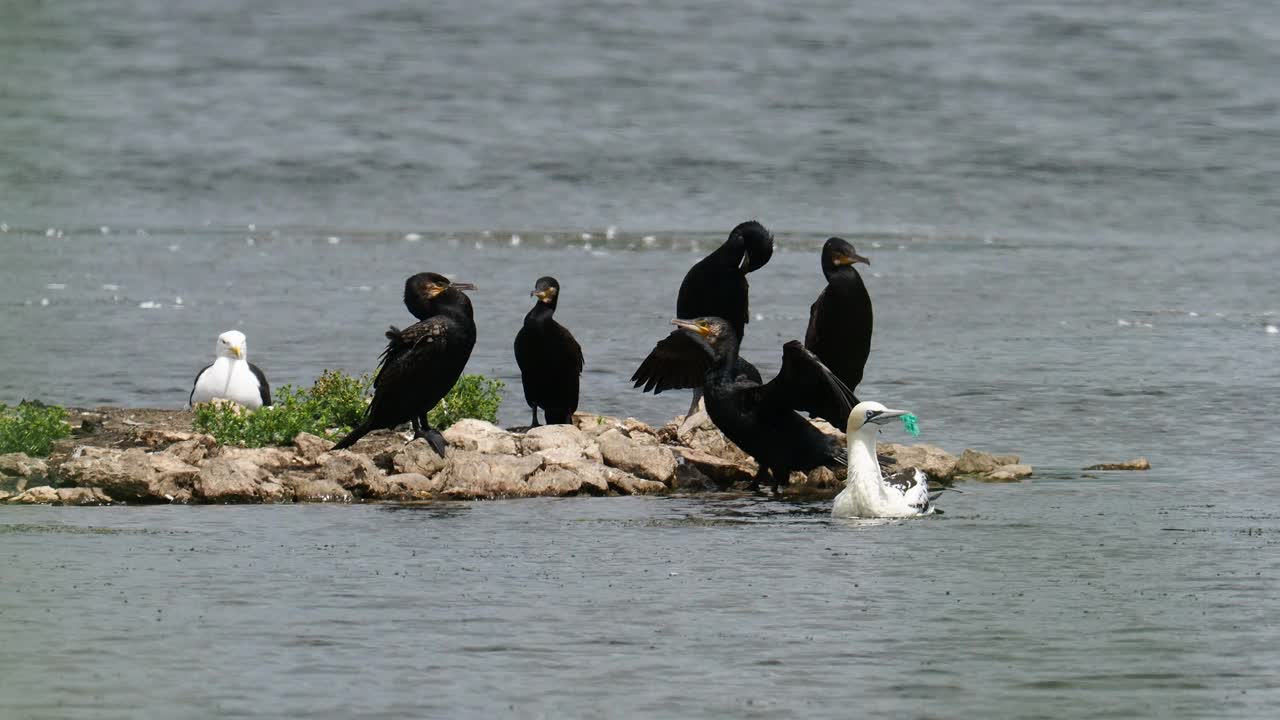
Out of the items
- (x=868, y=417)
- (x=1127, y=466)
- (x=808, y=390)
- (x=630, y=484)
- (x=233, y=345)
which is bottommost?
(x=1127, y=466)

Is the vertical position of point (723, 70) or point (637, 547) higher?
point (723, 70)

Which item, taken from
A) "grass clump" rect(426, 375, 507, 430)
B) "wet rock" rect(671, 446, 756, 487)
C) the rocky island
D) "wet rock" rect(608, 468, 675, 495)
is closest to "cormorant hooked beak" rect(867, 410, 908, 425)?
the rocky island

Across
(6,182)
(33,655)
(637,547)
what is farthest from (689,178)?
(33,655)

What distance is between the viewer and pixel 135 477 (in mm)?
11555

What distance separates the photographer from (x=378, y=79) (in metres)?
49.7

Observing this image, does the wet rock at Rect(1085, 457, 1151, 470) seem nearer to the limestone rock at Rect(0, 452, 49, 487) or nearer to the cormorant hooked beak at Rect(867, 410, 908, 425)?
the cormorant hooked beak at Rect(867, 410, 908, 425)

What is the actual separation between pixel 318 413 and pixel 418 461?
1.63m

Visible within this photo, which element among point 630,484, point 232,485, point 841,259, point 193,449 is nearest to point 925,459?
point 841,259

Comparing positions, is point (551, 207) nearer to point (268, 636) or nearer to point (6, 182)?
point (6, 182)

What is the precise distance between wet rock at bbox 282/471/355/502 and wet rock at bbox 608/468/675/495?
1543 millimetres

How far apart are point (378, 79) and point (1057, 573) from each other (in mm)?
41736

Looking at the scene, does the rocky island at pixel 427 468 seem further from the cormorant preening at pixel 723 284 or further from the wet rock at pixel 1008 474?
the cormorant preening at pixel 723 284

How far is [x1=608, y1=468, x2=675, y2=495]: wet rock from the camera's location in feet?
39.5

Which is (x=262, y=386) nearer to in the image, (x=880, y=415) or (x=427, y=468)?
(x=427, y=468)
